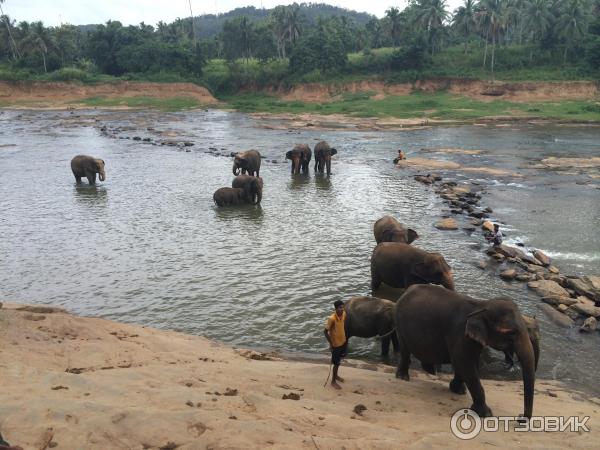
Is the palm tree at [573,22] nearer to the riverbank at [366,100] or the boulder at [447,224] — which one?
the riverbank at [366,100]

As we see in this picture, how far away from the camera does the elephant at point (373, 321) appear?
352 inches

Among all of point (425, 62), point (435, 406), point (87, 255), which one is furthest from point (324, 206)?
point (425, 62)

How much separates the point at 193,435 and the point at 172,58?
85376 mm

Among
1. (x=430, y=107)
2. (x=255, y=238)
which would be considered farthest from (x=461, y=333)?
(x=430, y=107)

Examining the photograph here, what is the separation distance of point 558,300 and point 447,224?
587 cm

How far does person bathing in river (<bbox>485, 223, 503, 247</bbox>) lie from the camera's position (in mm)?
14508

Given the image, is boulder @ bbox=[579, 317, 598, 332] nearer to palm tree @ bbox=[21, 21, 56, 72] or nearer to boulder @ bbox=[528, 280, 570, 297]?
boulder @ bbox=[528, 280, 570, 297]

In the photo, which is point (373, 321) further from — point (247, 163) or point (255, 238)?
point (247, 163)

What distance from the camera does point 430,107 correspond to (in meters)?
58.4

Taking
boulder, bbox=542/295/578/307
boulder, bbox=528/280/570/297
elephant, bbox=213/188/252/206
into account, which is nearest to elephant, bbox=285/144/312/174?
elephant, bbox=213/188/252/206

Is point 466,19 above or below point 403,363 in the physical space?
above

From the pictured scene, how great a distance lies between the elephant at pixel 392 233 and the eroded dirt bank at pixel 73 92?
66437 millimetres

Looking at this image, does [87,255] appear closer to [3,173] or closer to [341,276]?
[341,276]

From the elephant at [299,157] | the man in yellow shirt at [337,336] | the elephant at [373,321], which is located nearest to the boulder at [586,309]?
the elephant at [373,321]
